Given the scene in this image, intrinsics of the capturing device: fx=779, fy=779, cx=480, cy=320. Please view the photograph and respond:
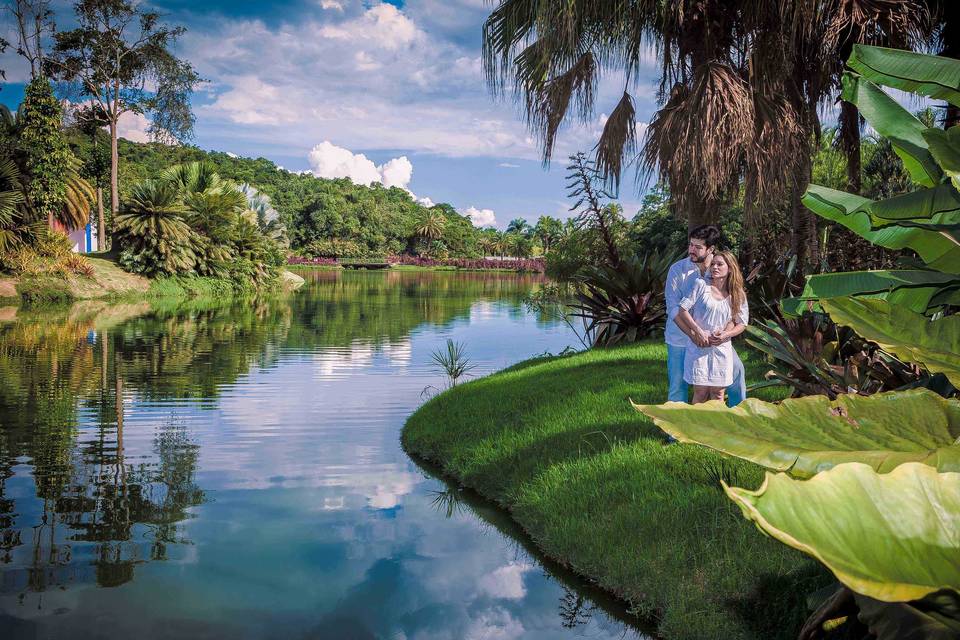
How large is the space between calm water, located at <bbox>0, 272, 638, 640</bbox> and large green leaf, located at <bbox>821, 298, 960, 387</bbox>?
359 cm

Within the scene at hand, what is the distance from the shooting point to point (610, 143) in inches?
474

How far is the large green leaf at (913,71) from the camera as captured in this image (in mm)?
1333

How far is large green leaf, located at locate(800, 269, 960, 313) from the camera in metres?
1.53

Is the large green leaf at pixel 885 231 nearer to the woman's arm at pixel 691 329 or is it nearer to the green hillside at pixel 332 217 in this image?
the woman's arm at pixel 691 329

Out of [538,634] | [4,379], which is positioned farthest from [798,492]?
[4,379]

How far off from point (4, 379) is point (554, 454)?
9.72 meters

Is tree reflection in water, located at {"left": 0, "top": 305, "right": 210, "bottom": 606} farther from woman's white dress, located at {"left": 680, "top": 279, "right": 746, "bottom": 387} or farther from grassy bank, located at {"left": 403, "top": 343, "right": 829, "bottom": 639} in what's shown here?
woman's white dress, located at {"left": 680, "top": 279, "right": 746, "bottom": 387}

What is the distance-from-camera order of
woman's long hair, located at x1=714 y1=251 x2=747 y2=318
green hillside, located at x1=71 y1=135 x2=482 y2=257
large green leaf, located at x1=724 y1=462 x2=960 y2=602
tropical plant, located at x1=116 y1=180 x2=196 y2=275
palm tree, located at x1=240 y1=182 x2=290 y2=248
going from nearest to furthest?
large green leaf, located at x1=724 y1=462 x2=960 y2=602 → woman's long hair, located at x1=714 y1=251 x2=747 y2=318 → tropical plant, located at x1=116 y1=180 x2=196 y2=275 → palm tree, located at x1=240 y1=182 x2=290 y2=248 → green hillside, located at x1=71 y1=135 x2=482 y2=257

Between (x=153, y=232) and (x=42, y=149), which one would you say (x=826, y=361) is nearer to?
(x=153, y=232)

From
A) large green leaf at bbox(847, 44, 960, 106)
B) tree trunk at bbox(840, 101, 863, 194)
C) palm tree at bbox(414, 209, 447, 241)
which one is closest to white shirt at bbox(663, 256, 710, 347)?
large green leaf at bbox(847, 44, 960, 106)

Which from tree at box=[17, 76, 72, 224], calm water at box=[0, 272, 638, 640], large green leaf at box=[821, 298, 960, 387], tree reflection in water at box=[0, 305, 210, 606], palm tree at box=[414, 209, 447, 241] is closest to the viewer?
large green leaf at box=[821, 298, 960, 387]

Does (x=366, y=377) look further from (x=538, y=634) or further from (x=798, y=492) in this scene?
(x=798, y=492)

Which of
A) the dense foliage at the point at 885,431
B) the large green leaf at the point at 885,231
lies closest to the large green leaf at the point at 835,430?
the dense foliage at the point at 885,431

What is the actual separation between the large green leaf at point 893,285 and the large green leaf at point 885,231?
43 millimetres
